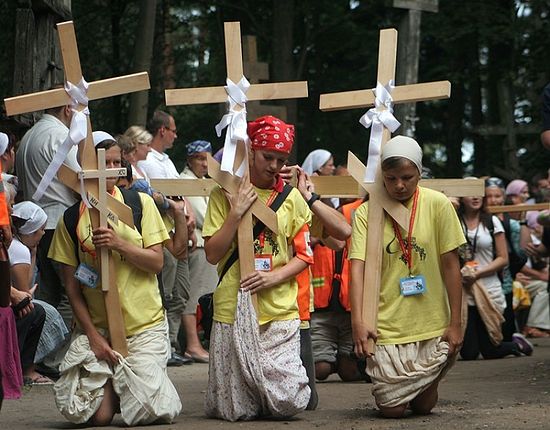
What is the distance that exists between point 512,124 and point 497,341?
351 inches

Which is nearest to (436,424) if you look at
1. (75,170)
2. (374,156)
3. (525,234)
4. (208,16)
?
(374,156)

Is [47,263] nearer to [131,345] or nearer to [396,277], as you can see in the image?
[131,345]

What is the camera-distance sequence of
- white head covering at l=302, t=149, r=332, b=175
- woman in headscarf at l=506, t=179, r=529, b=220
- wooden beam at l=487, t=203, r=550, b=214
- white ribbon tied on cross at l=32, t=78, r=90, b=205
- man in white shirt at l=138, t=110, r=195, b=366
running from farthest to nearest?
woman in headscarf at l=506, t=179, r=529, b=220
white head covering at l=302, t=149, r=332, b=175
man in white shirt at l=138, t=110, r=195, b=366
wooden beam at l=487, t=203, r=550, b=214
white ribbon tied on cross at l=32, t=78, r=90, b=205

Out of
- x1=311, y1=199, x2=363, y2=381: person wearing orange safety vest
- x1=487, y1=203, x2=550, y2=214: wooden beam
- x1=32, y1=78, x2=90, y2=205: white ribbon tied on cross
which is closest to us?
x1=32, y1=78, x2=90, y2=205: white ribbon tied on cross

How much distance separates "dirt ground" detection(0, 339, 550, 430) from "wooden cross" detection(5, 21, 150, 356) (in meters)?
0.71

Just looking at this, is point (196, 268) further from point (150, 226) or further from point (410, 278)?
point (410, 278)

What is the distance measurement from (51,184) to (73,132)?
9.00 feet

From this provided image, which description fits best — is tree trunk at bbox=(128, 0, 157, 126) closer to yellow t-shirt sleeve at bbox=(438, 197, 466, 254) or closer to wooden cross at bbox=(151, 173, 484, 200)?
wooden cross at bbox=(151, 173, 484, 200)

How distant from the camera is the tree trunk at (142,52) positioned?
15.8 metres

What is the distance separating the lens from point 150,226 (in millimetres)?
8672

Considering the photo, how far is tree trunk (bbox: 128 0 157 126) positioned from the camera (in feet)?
51.9

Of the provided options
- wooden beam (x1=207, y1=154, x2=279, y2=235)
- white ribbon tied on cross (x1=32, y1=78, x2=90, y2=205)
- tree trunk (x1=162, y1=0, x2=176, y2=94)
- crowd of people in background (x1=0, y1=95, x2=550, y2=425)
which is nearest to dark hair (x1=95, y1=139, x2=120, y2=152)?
crowd of people in background (x1=0, y1=95, x2=550, y2=425)

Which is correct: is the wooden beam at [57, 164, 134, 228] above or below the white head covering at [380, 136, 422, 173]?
below

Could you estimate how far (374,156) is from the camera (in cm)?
879
